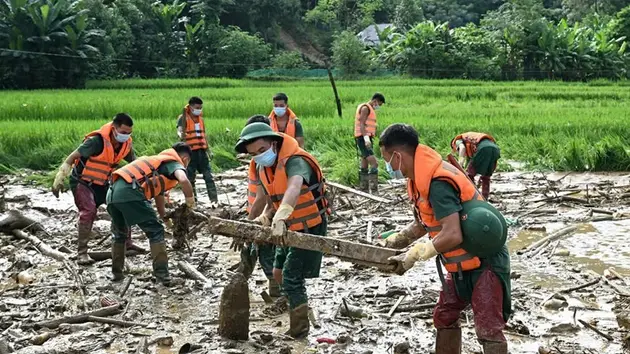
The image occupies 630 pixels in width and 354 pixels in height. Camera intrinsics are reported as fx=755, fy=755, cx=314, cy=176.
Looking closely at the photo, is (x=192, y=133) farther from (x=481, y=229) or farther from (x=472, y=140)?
(x=481, y=229)

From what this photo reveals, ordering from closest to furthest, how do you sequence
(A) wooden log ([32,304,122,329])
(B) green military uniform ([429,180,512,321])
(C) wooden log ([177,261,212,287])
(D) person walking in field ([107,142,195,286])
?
(B) green military uniform ([429,180,512,321]) < (A) wooden log ([32,304,122,329]) < (D) person walking in field ([107,142,195,286]) < (C) wooden log ([177,261,212,287])

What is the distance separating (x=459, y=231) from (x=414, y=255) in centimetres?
39

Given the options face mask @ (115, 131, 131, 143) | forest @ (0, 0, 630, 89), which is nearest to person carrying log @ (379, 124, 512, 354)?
face mask @ (115, 131, 131, 143)

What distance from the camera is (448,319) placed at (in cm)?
489

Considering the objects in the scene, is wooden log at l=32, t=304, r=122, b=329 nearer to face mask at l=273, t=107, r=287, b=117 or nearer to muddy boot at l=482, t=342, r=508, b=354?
muddy boot at l=482, t=342, r=508, b=354

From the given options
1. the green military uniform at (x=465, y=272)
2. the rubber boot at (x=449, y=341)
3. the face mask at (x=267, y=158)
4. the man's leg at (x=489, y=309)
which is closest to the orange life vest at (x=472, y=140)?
the face mask at (x=267, y=158)

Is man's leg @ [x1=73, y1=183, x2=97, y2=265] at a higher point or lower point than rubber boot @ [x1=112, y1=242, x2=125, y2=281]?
higher

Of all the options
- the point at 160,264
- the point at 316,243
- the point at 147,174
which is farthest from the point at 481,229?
the point at 160,264

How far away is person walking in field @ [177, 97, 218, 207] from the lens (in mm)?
11719

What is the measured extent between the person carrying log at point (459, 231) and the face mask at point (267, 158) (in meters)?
1.28

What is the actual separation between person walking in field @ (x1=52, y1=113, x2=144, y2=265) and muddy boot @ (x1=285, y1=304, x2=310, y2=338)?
10.8 ft

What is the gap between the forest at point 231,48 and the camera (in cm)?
3253

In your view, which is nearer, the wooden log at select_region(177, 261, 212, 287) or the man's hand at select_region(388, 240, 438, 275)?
the man's hand at select_region(388, 240, 438, 275)

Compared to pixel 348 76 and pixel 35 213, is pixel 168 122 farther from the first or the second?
pixel 348 76
